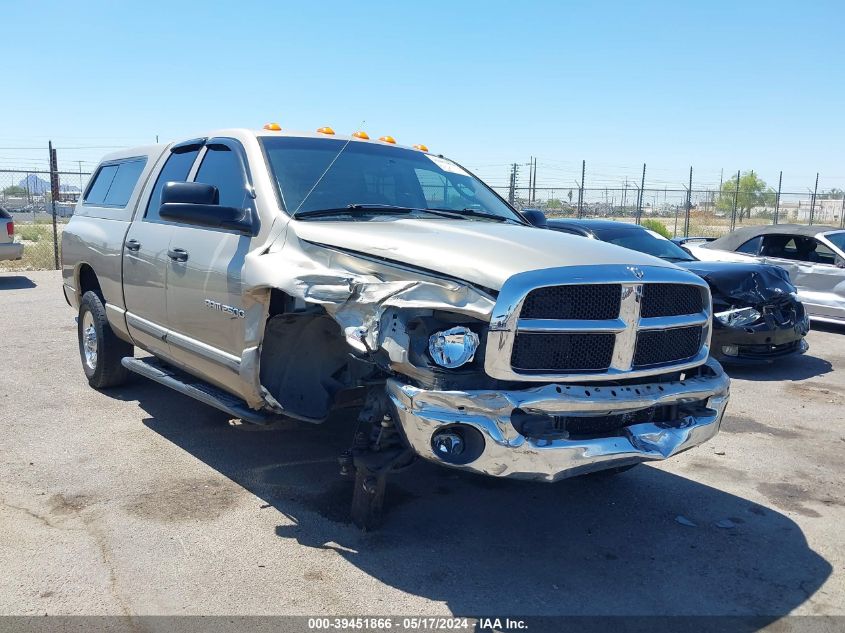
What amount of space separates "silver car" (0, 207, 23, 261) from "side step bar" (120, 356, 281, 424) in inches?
383

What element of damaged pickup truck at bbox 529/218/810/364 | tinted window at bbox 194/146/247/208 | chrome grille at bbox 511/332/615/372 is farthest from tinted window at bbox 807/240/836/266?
tinted window at bbox 194/146/247/208

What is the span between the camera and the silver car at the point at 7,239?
1380 cm

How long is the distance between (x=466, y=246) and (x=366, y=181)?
54.4 inches

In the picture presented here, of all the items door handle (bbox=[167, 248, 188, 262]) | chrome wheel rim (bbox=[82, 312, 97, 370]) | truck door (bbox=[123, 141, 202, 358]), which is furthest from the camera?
chrome wheel rim (bbox=[82, 312, 97, 370])

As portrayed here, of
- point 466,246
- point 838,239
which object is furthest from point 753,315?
point 466,246

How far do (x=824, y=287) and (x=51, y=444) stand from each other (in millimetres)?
9486

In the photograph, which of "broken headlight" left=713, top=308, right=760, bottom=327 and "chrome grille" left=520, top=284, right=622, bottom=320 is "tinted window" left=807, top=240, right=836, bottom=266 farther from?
"chrome grille" left=520, top=284, right=622, bottom=320

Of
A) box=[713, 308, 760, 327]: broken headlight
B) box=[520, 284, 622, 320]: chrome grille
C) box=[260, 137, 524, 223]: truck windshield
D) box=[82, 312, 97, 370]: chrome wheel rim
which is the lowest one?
box=[82, 312, 97, 370]: chrome wheel rim

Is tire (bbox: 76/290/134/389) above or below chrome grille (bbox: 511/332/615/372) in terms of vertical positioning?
below

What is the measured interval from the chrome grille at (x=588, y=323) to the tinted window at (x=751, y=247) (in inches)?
302

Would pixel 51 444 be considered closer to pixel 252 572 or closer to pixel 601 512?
pixel 252 572

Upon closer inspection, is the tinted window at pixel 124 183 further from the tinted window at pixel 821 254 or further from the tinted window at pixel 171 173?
the tinted window at pixel 821 254

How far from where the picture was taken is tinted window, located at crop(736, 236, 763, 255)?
10695 mm

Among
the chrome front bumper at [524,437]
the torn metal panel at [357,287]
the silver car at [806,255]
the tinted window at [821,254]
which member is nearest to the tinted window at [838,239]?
the silver car at [806,255]
